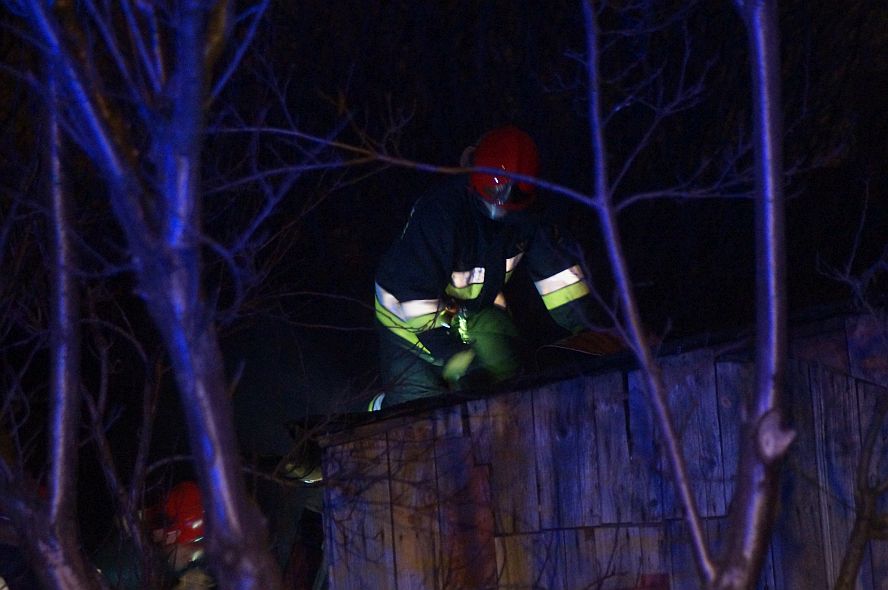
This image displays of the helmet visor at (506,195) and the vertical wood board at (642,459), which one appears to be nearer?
the vertical wood board at (642,459)

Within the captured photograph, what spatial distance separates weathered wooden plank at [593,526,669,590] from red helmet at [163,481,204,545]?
2596 mm

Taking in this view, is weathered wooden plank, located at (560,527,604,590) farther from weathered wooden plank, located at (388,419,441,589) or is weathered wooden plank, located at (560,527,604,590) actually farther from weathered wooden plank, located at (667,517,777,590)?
weathered wooden plank, located at (388,419,441,589)

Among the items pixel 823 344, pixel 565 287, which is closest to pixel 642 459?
pixel 823 344

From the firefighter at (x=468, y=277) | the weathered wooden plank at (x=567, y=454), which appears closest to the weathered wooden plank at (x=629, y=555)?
the weathered wooden plank at (x=567, y=454)

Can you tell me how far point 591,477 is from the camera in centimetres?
448

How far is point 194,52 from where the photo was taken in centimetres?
271

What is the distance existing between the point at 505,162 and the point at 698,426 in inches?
80.4

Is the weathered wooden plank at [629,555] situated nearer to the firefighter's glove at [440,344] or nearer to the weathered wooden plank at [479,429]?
the weathered wooden plank at [479,429]

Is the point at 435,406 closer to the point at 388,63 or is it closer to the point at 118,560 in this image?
the point at 118,560

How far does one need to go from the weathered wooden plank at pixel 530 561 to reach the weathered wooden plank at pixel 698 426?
0.56 m

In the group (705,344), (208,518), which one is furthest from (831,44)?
(208,518)

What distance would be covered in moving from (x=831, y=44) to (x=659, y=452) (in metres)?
5.19

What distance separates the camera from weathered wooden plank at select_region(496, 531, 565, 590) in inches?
177

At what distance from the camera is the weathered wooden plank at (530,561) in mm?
4500
